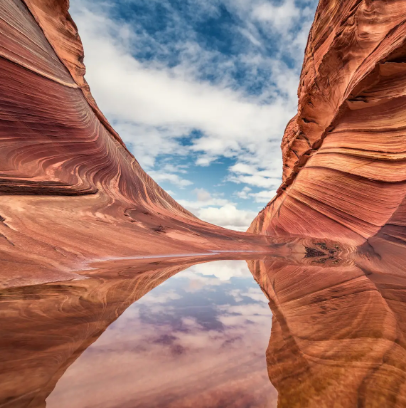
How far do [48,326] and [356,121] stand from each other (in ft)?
25.4

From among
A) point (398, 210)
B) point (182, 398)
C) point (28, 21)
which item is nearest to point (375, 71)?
point (398, 210)

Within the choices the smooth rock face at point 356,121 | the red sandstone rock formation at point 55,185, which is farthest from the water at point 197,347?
the smooth rock face at point 356,121

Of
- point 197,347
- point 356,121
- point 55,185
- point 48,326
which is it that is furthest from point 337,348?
point 356,121

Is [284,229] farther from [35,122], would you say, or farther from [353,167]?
[35,122]

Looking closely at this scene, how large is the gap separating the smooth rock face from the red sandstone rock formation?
2.77 meters

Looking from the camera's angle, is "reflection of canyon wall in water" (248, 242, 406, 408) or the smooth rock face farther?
the smooth rock face

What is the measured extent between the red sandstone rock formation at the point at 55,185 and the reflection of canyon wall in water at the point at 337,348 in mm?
2015

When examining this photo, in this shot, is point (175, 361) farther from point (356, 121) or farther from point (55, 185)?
point (356, 121)

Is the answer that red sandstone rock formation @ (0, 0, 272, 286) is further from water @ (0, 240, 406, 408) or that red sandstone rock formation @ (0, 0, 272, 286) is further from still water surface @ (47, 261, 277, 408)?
still water surface @ (47, 261, 277, 408)

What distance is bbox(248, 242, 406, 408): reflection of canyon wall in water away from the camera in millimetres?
729

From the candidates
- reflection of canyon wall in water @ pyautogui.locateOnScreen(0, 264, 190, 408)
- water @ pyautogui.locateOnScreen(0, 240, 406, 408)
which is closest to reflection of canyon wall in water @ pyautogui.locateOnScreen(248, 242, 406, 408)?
water @ pyautogui.locateOnScreen(0, 240, 406, 408)

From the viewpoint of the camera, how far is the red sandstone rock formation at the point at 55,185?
→ 2.95m

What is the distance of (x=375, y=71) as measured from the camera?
5371 millimetres

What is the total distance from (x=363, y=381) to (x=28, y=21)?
28.7ft
